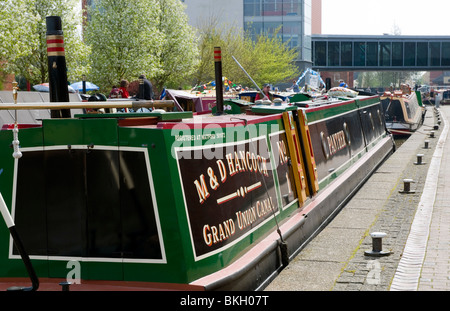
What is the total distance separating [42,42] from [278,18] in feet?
154

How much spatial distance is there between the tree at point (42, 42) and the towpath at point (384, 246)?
14728 mm

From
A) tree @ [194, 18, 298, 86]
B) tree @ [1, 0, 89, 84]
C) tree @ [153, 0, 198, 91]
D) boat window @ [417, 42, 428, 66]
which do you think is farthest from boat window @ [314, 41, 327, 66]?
tree @ [1, 0, 89, 84]

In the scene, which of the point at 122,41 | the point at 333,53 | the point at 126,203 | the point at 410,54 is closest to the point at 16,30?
the point at 122,41

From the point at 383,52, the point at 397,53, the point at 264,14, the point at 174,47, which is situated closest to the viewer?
the point at 174,47

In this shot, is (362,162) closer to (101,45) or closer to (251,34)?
(101,45)

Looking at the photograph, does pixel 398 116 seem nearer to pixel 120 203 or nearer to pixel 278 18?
pixel 120 203

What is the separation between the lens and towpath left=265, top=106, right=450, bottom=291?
6.36 meters

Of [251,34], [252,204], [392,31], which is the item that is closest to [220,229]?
[252,204]

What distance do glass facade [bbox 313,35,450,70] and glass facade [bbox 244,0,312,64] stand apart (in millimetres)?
11715

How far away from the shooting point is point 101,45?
32719 mm

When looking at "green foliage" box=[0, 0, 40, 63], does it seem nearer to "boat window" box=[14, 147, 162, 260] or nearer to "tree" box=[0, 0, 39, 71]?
"tree" box=[0, 0, 39, 71]

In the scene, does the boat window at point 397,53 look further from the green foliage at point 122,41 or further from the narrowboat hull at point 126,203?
the narrowboat hull at point 126,203

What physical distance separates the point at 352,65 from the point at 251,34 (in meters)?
19.5

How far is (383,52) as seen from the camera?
83688 mm
